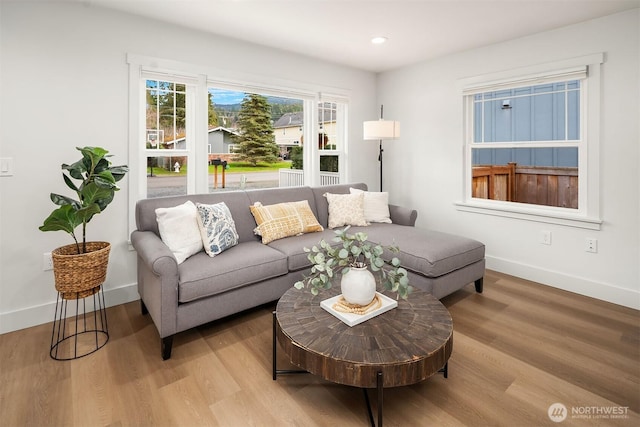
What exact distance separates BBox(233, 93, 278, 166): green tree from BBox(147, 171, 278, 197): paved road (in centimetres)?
17

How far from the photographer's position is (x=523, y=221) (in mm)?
3570

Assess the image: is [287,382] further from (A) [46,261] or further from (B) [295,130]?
(B) [295,130]

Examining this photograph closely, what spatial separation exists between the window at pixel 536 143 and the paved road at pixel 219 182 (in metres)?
2.34

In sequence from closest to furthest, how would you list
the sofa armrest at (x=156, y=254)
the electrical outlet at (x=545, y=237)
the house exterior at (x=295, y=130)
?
the sofa armrest at (x=156, y=254), the electrical outlet at (x=545, y=237), the house exterior at (x=295, y=130)

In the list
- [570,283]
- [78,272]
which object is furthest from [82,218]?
[570,283]

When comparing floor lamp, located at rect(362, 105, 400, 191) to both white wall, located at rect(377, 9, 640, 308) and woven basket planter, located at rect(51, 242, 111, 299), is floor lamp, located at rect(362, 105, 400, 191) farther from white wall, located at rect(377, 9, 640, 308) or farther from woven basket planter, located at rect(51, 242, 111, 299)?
woven basket planter, located at rect(51, 242, 111, 299)

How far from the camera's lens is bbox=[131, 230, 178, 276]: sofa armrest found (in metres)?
2.13

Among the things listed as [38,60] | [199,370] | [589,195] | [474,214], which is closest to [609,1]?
[589,195]

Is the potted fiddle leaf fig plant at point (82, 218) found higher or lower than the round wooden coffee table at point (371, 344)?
higher

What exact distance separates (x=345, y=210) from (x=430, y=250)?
44.6 inches

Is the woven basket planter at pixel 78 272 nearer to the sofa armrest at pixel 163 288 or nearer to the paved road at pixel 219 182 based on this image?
the sofa armrest at pixel 163 288

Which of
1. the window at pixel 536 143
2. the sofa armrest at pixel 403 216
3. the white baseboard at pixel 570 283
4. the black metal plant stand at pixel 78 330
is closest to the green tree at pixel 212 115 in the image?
the black metal plant stand at pixel 78 330

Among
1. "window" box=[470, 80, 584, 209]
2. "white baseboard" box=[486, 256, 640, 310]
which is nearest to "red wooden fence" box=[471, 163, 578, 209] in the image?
"window" box=[470, 80, 584, 209]

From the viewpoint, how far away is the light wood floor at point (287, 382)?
5.54 ft
